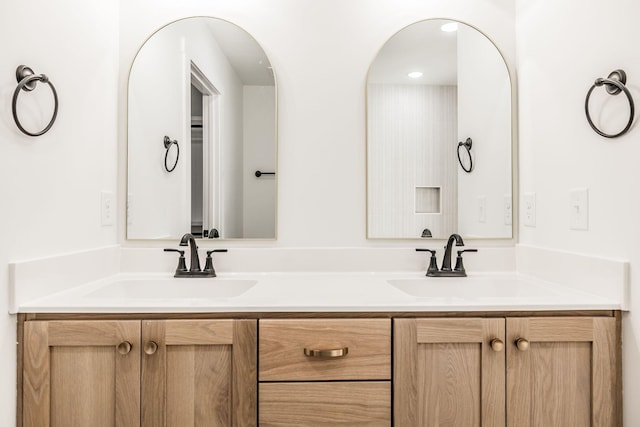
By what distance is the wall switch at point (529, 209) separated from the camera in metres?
1.71

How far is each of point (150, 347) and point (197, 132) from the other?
0.92 m

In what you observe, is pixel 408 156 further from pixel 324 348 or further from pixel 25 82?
pixel 25 82

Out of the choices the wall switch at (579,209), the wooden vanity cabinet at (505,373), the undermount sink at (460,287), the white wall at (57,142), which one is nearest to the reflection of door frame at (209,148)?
the white wall at (57,142)

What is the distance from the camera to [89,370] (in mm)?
1212

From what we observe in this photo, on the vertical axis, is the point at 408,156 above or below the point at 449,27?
below

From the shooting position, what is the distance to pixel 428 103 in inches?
71.3

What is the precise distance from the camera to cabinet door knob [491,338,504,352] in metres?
1.22

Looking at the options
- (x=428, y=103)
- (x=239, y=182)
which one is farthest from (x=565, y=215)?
(x=239, y=182)

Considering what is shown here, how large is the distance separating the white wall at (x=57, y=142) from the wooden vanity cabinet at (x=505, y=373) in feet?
3.46

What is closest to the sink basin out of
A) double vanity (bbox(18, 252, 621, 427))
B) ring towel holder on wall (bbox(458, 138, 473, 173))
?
double vanity (bbox(18, 252, 621, 427))

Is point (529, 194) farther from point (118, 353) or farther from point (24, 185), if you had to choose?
point (24, 185)

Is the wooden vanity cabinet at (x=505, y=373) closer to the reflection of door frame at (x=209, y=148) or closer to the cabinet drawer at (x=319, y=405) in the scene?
the cabinet drawer at (x=319, y=405)

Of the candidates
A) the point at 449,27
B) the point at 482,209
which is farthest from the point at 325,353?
the point at 449,27

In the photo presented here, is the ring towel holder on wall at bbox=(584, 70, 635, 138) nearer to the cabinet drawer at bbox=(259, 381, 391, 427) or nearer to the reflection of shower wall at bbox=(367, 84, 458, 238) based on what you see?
the reflection of shower wall at bbox=(367, 84, 458, 238)
